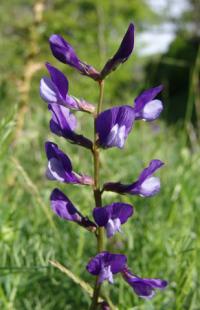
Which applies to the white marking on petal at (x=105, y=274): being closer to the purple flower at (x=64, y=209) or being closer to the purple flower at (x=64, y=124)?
the purple flower at (x=64, y=209)

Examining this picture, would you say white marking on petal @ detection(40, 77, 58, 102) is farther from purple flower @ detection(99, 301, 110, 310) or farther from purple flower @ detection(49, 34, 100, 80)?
purple flower @ detection(99, 301, 110, 310)

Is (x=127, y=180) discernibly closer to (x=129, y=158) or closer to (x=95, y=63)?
(x=129, y=158)

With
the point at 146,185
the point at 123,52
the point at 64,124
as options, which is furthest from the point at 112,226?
the point at 123,52

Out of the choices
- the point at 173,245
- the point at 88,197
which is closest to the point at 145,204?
the point at 88,197

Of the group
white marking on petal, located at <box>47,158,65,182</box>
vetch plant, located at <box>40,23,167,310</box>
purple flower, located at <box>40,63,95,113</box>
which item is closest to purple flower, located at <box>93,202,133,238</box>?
vetch plant, located at <box>40,23,167,310</box>

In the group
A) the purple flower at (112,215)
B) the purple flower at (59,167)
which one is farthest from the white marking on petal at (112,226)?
the purple flower at (59,167)

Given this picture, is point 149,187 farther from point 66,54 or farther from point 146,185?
point 66,54
